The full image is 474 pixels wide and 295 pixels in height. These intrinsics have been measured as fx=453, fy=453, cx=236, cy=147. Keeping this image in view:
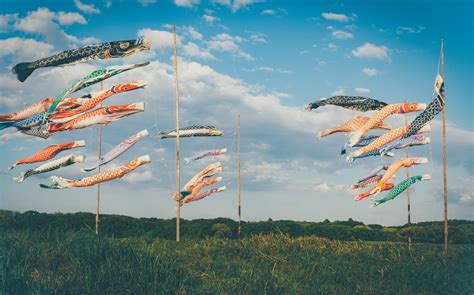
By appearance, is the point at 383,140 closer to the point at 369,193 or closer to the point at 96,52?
the point at 369,193

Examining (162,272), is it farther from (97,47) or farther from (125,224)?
(125,224)

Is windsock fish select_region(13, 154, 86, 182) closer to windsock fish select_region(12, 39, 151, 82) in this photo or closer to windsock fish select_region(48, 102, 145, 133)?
windsock fish select_region(48, 102, 145, 133)

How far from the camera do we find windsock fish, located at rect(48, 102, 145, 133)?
11828 millimetres

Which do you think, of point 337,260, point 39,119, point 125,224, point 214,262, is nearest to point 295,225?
point 125,224

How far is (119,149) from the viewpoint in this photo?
42.1ft

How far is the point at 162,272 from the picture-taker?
859 cm

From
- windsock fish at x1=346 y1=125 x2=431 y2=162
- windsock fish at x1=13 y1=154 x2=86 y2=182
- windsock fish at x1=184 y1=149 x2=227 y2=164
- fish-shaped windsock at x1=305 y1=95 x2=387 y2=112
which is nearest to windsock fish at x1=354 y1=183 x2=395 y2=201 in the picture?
windsock fish at x1=346 y1=125 x2=431 y2=162

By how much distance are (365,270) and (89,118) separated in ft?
27.0

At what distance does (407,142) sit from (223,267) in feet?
22.0

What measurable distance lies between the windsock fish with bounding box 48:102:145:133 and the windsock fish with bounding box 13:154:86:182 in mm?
985

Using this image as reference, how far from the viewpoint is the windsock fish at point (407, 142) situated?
13195 mm

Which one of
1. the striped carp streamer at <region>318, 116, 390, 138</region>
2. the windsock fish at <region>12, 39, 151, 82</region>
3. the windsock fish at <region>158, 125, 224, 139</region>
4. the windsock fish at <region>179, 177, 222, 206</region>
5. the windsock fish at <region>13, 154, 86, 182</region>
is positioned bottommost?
the windsock fish at <region>179, 177, 222, 206</region>

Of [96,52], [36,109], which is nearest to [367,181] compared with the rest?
[96,52]

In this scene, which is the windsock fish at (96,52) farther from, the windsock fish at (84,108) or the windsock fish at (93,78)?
the windsock fish at (84,108)
